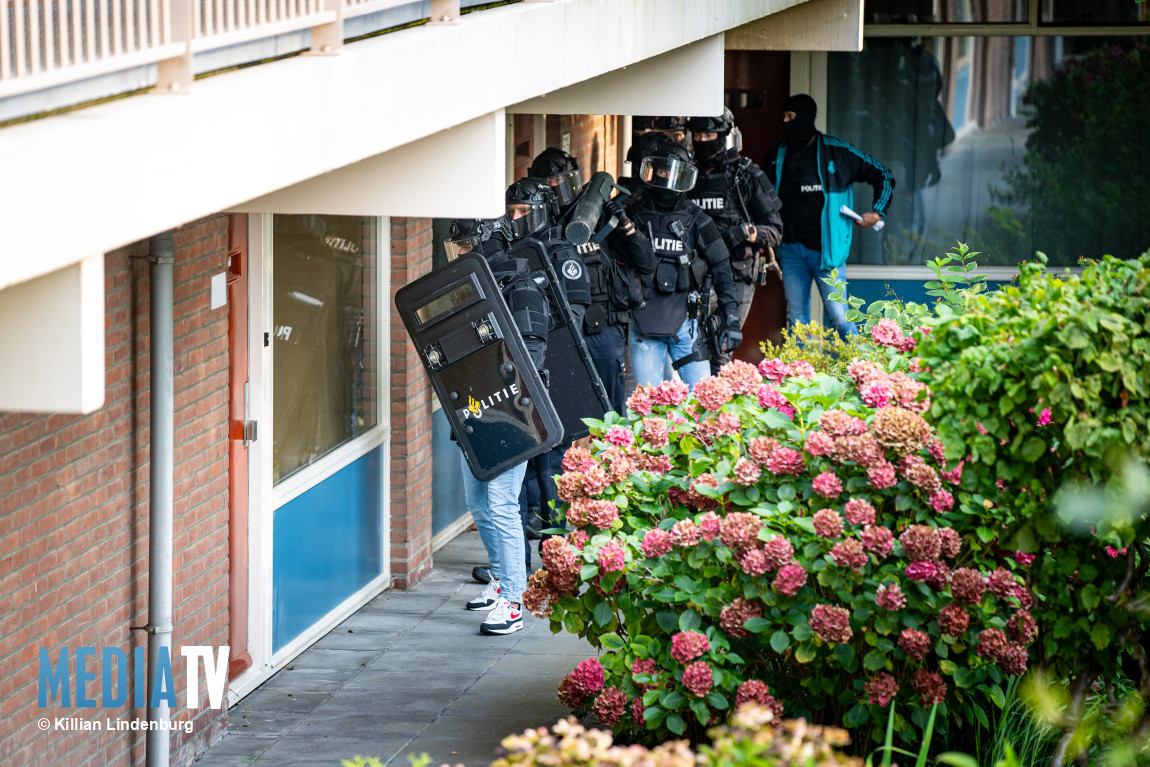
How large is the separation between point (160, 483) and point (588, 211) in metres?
3.56

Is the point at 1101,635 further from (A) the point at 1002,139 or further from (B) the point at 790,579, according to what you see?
(A) the point at 1002,139

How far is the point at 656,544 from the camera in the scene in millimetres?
4945

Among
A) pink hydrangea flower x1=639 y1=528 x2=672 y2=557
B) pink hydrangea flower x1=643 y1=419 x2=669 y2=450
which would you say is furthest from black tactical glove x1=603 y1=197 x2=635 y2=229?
pink hydrangea flower x1=639 y1=528 x2=672 y2=557

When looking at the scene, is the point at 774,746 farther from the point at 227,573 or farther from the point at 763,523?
the point at 227,573

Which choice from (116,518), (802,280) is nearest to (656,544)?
(116,518)

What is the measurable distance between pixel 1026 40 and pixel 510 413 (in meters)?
6.99

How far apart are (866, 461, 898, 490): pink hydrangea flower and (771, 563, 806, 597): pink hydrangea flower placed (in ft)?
1.11

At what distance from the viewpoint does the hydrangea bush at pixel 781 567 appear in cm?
455

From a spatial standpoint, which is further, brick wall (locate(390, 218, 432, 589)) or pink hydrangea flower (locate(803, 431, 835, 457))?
brick wall (locate(390, 218, 432, 589))

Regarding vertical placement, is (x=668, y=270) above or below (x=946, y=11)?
below

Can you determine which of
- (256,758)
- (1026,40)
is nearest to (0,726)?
(256,758)

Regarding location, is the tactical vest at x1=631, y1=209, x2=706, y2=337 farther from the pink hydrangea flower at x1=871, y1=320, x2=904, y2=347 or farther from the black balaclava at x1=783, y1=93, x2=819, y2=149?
the pink hydrangea flower at x1=871, y1=320, x2=904, y2=347

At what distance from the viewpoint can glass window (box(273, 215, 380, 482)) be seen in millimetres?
6672

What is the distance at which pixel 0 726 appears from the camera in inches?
178
